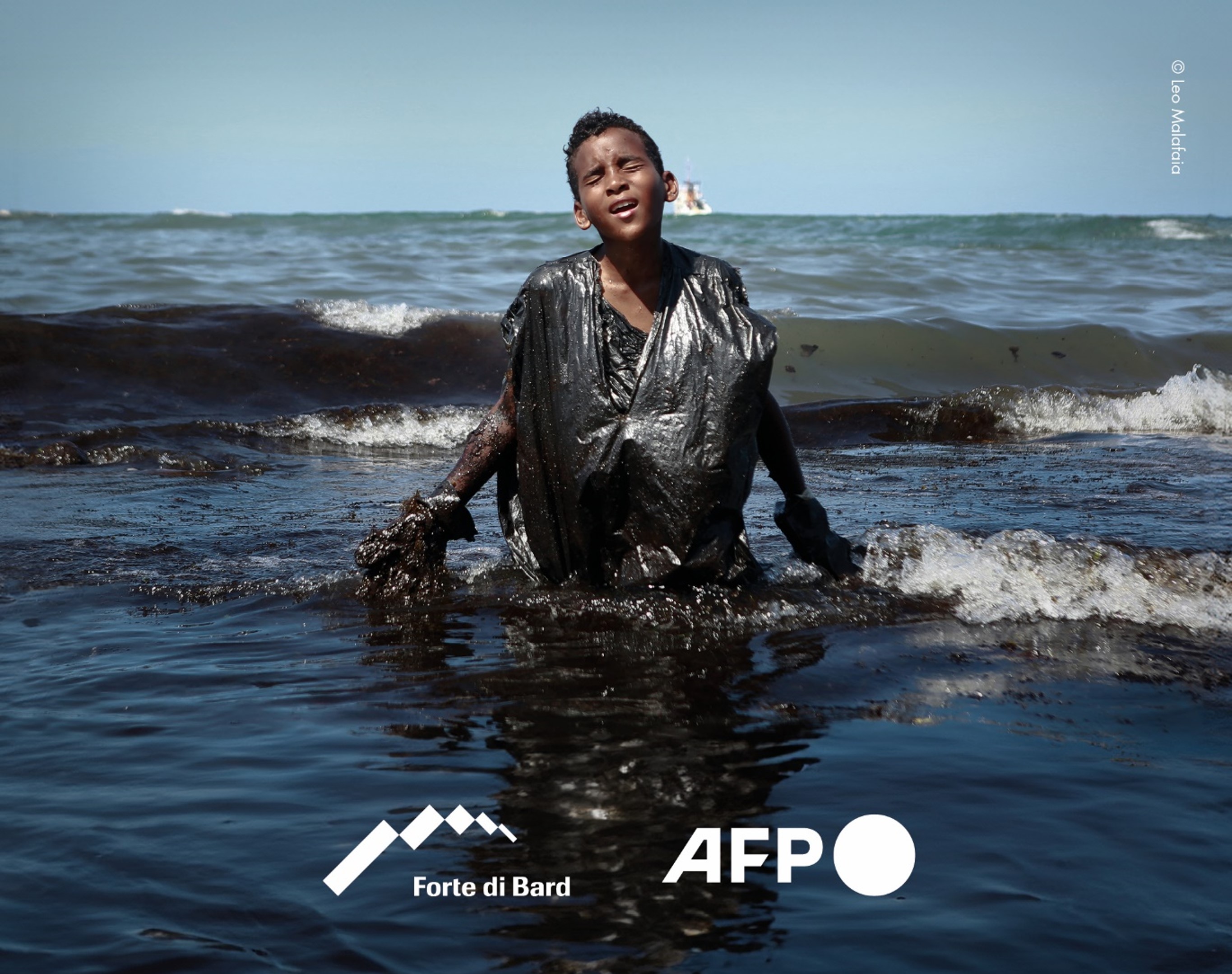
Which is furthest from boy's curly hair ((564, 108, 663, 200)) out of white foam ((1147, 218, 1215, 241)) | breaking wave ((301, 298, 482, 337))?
white foam ((1147, 218, 1215, 241))

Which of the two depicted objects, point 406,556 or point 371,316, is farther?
point 371,316

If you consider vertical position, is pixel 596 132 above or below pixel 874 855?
above

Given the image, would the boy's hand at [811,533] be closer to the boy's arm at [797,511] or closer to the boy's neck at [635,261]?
the boy's arm at [797,511]

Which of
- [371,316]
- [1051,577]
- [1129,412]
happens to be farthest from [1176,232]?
[1051,577]

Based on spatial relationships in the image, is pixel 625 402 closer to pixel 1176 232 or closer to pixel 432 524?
pixel 432 524

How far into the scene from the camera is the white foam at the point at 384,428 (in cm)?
805

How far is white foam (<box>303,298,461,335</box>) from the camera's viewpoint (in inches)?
404

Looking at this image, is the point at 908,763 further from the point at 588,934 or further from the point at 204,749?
the point at 204,749

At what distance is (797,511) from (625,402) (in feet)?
2.29

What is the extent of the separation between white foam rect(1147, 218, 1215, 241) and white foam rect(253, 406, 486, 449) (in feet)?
78.2

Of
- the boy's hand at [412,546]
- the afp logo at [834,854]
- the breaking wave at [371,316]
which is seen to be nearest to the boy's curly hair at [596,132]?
the boy's hand at [412,546]

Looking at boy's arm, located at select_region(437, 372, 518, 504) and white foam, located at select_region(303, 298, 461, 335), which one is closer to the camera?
boy's arm, located at select_region(437, 372, 518, 504)

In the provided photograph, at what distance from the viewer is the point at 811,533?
4.12m

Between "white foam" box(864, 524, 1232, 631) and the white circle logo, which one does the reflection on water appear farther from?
"white foam" box(864, 524, 1232, 631)
